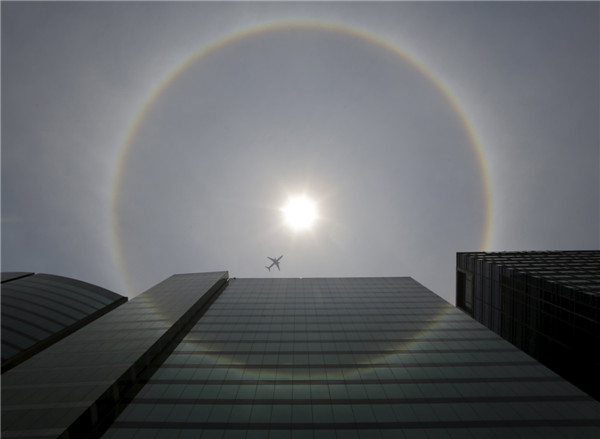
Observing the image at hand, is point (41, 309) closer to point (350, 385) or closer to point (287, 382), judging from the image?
point (287, 382)

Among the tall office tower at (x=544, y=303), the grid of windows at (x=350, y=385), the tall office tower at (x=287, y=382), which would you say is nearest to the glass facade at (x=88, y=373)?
the tall office tower at (x=287, y=382)

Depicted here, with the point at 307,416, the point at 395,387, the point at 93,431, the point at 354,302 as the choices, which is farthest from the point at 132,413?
the point at 354,302

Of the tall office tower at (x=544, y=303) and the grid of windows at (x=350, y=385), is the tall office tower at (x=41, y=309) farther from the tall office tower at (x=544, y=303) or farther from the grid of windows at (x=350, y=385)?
the tall office tower at (x=544, y=303)

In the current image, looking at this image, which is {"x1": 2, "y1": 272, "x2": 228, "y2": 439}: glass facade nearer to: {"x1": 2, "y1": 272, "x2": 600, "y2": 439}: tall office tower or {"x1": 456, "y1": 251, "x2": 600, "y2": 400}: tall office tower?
{"x1": 2, "y1": 272, "x2": 600, "y2": 439}: tall office tower

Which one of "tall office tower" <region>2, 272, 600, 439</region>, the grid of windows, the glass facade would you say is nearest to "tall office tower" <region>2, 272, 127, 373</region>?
the glass facade

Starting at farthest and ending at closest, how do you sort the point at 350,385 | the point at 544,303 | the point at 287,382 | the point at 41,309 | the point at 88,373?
the point at 41,309
the point at 544,303
the point at 287,382
the point at 350,385
the point at 88,373

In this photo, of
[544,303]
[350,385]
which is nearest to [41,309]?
[350,385]
